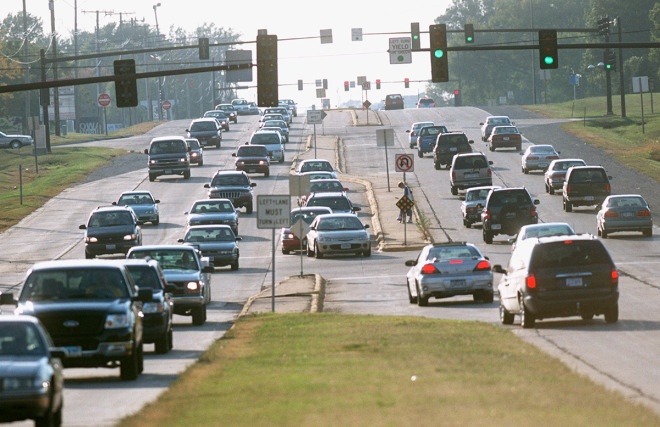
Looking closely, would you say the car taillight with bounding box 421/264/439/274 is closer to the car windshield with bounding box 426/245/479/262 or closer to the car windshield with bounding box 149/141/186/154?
the car windshield with bounding box 426/245/479/262

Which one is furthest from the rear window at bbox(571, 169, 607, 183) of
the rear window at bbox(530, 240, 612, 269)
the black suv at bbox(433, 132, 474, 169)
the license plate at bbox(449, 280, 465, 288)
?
the rear window at bbox(530, 240, 612, 269)

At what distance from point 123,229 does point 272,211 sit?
1818cm

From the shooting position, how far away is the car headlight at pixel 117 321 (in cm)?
2050

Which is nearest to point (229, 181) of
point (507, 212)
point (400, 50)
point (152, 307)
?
point (400, 50)

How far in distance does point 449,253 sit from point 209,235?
50.2ft

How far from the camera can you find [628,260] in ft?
142

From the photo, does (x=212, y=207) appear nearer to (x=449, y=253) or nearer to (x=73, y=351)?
(x=449, y=253)

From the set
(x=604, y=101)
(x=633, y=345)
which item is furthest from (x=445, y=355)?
(x=604, y=101)

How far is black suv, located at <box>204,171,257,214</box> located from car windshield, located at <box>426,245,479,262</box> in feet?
101

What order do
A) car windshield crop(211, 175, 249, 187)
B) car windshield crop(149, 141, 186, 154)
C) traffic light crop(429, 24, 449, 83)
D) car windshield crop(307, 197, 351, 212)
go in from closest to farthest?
1. traffic light crop(429, 24, 449, 83)
2. car windshield crop(307, 197, 351, 212)
3. car windshield crop(211, 175, 249, 187)
4. car windshield crop(149, 141, 186, 154)

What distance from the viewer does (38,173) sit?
89.4 meters

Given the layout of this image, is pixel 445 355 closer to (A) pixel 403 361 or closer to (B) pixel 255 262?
(A) pixel 403 361

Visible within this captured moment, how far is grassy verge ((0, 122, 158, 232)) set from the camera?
239 feet

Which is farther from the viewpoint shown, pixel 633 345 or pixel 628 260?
pixel 628 260
